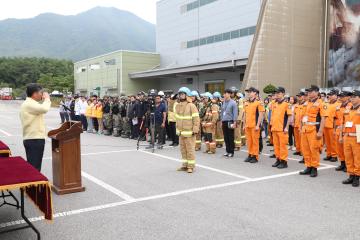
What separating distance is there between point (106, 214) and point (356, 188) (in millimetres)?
4714

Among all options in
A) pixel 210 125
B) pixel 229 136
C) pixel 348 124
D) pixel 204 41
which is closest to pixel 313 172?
pixel 348 124

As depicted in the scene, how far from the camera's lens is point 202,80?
39.8 m

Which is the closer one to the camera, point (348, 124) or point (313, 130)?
point (348, 124)

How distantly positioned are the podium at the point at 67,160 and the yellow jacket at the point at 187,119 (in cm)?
262

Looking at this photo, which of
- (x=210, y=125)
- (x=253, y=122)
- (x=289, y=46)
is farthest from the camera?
(x=289, y=46)

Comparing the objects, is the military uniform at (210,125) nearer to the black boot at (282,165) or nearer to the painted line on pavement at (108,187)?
the black boot at (282,165)

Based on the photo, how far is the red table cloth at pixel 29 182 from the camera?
154 inches

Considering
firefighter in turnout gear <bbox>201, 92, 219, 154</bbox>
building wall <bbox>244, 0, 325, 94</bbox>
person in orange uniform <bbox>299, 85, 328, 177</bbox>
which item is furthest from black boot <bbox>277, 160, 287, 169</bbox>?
building wall <bbox>244, 0, 325, 94</bbox>

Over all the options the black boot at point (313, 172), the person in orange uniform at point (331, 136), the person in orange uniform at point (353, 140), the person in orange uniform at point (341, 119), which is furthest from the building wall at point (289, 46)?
the person in orange uniform at point (353, 140)

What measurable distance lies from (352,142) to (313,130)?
36.7 inches

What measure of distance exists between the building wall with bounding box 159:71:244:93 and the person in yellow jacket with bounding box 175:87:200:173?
26.6 meters

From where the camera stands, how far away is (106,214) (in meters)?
5.20

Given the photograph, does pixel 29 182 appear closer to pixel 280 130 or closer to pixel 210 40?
pixel 280 130

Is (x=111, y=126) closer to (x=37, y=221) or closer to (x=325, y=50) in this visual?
(x=37, y=221)
